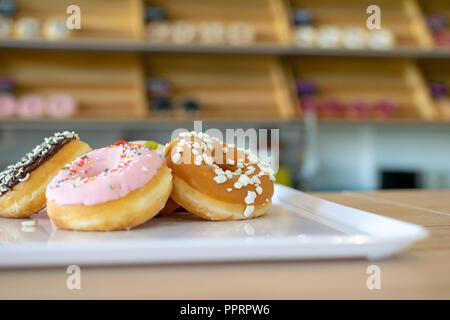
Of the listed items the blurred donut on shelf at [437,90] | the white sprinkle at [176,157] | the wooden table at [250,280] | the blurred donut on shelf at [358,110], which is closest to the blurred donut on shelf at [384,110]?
the blurred donut on shelf at [358,110]

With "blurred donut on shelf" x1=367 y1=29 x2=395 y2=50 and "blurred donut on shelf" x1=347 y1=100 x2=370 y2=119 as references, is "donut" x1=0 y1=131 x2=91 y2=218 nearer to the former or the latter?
"blurred donut on shelf" x1=347 y1=100 x2=370 y2=119

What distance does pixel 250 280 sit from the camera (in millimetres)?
496

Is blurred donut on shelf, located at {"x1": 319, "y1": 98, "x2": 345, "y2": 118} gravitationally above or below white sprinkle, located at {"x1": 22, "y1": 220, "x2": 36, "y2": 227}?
above

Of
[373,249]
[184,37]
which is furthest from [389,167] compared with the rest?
[373,249]

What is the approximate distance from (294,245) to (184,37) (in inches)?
92.5

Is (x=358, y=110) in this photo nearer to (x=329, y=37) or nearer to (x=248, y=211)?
(x=329, y=37)

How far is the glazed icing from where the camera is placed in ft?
2.19

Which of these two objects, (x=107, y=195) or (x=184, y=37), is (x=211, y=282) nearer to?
(x=107, y=195)

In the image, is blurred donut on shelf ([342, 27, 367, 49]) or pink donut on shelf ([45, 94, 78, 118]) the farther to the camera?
blurred donut on shelf ([342, 27, 367, 49])

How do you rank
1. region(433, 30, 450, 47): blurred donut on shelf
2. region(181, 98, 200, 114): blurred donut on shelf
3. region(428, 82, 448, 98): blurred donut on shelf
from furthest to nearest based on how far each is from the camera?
region(428, 82, 448, 98): blurred donut on shelf → region(433, 30, 450, 47): blurred donut on shelf → region(181, 98, 200, 114): blurred donut on shelf

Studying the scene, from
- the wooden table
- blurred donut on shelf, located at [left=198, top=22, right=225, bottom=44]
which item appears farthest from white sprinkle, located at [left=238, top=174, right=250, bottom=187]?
blurred donut on shelf, located at [left=198, top=22, right=225, bottom=44]

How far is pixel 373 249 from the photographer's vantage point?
542 millimetres
